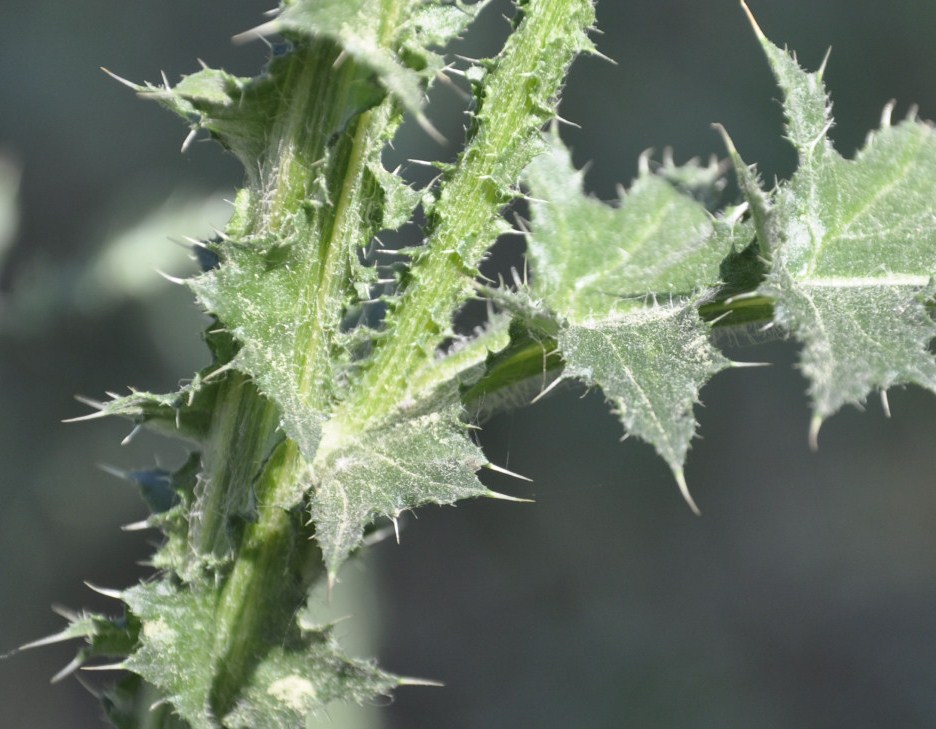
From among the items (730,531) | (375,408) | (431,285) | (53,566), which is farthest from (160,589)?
(730,531)

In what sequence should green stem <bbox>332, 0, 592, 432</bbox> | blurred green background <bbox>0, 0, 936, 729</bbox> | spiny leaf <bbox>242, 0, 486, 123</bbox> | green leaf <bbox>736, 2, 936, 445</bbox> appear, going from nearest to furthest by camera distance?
spiny leaf <bbox>242, 0, 486, 123</bbox>
green leaf <bbox>736, 2, 936, 445</bbox>
green stem <bbox>332, 0, 592, 432</bbox>
blurred green background <bbox>0, 0, 936, 729</bbox>

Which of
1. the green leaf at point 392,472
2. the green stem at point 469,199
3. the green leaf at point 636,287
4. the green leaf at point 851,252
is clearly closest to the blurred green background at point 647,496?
the green leaf at point 636,287

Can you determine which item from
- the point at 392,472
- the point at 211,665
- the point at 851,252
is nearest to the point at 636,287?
the point at 851,252

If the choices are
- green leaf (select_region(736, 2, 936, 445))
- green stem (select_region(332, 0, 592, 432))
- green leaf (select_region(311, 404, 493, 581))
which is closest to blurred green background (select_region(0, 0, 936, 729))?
green leaf (select_region(736, 2, 936, 445))

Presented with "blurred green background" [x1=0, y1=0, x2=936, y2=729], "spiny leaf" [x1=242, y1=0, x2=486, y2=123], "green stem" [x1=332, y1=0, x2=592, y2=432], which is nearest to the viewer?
"spiny leaf" [x1=242, y1=0, x2=486, y2=123]

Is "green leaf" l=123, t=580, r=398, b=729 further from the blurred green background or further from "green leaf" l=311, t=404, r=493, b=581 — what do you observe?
the blurred green background

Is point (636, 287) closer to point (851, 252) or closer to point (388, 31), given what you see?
point (851, 252)
